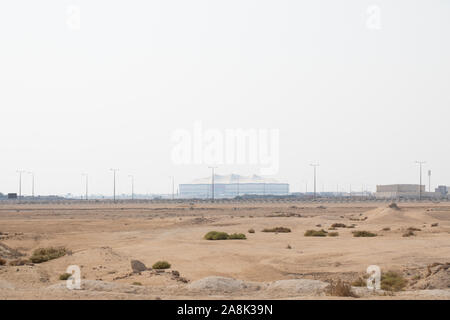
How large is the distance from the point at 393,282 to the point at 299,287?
5.78 m

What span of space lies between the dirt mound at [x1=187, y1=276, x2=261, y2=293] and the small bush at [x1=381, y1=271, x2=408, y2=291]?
218 inches

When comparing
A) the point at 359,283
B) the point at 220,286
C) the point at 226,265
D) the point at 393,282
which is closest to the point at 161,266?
the point at 226,265

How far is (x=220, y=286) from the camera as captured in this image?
20.5 m

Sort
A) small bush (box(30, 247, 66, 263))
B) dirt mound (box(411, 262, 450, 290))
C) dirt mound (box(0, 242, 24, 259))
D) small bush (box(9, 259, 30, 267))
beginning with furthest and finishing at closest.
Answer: dirt mound (box(0, 242, 24, 259)) < small bush (box(30, 247, 66, 263)) < small bush (box(9, 259, 30, 267)) < dirt mound (box(411, 262, 450, 290))

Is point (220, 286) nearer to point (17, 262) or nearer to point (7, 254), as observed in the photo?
point (17, 262)

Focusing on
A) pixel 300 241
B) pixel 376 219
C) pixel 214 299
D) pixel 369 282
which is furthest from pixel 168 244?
pixel 376 219

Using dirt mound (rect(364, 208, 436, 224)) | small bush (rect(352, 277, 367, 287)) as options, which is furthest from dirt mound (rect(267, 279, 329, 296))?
dirt mound (rect(364, 208, 436, 224))

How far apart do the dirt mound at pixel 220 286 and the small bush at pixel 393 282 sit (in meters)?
5.53

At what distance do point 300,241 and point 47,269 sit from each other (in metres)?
20.5

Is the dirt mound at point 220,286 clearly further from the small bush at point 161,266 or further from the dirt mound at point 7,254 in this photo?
the dirt mound at point 7,254

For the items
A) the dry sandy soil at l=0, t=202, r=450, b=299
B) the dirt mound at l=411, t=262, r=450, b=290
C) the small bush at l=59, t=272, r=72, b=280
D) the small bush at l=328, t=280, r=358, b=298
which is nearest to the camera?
the small bush at l=328, t=280, r=358, b=298

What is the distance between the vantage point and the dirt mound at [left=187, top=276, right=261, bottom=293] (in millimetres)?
20188

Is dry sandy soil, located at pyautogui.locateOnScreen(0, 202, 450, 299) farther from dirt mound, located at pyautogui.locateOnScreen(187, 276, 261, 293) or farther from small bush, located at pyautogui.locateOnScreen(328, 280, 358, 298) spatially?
small bush, located at pyautogui.locateOnScreen(328, 280, 358, 298)
